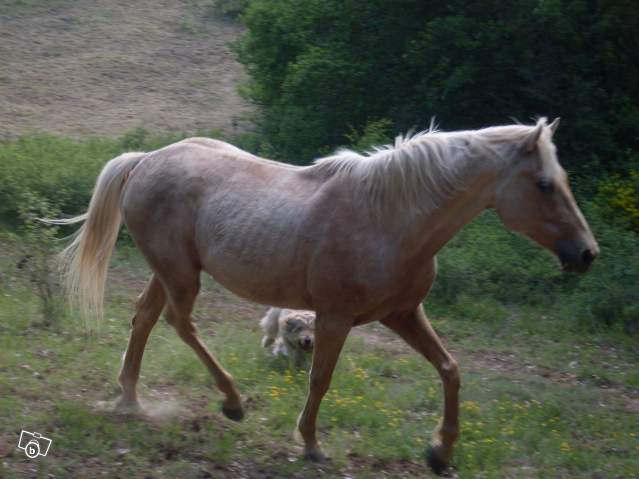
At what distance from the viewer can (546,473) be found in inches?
214

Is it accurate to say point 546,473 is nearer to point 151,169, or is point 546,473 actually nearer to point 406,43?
point 151,169

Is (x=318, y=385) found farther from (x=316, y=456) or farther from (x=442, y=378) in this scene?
(x=442, y=378)

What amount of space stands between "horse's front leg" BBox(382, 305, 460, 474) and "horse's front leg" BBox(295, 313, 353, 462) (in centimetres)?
44

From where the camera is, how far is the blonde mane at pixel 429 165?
196 inches

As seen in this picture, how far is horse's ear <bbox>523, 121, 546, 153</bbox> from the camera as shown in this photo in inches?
190

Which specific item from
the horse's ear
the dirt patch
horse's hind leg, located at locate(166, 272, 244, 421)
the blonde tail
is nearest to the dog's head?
horse's hind leg, located at locate(166, 272, 244, 421)

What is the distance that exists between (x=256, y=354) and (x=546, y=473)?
2.84 meters

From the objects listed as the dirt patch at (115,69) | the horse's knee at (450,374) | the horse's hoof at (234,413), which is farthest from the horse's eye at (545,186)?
the dirt patch at (115,69)

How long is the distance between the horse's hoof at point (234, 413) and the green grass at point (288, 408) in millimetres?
71

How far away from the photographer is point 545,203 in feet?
15.9

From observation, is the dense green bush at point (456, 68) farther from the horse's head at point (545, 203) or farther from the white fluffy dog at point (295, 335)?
the horse's head at point (545, 203)

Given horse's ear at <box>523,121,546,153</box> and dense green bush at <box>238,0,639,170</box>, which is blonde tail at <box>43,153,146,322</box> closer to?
horse's ear at <box>523,121,546,153</box>

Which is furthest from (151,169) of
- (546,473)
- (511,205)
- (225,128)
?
(225,128)

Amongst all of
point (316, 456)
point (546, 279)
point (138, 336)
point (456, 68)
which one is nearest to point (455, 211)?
point (316, 456)
